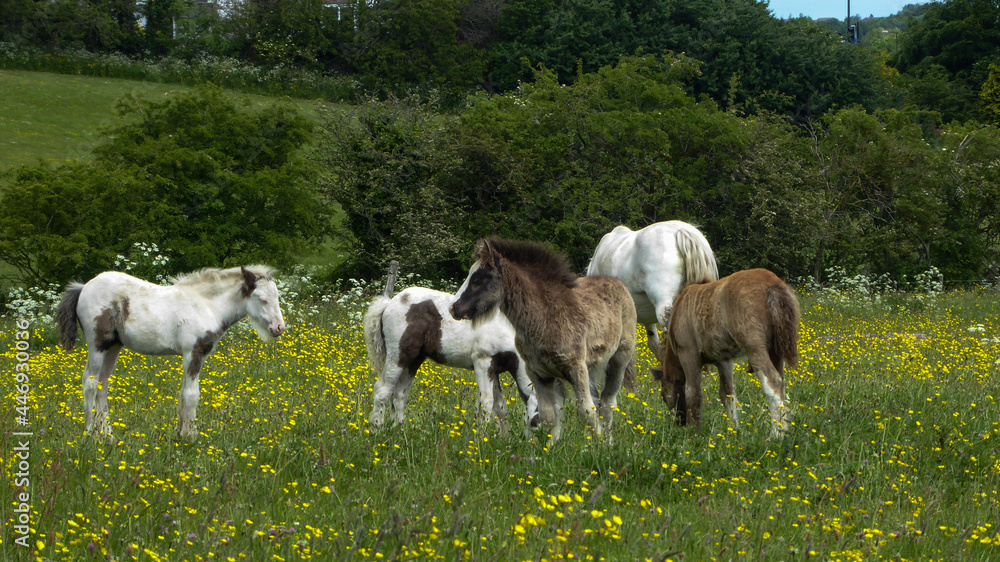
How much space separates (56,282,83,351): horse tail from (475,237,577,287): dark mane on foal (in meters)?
3.65

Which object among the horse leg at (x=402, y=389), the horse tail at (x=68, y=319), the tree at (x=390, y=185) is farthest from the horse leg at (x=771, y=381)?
the tree at (x=390, y=185)

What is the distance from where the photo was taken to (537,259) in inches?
258

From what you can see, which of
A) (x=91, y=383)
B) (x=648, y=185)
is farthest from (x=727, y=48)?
(x=91, y=383)

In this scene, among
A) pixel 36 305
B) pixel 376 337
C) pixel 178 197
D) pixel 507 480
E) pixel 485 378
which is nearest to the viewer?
pixel 507 480

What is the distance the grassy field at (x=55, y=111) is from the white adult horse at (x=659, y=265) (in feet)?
91.1

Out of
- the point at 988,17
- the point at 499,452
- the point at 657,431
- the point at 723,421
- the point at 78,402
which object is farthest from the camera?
the point at 988,17

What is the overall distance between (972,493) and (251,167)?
60.6 ft

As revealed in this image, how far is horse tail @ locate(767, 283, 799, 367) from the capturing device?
6422 mm

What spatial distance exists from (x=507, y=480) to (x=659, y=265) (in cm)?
568

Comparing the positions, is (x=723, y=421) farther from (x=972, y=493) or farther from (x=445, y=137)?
(x=445, y=137)

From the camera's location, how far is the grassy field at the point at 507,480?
3.91m

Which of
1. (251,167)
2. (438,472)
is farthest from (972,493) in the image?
(251,167)

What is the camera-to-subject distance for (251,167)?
2069 cm

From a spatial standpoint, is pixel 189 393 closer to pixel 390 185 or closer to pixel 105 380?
pixel 105 380
